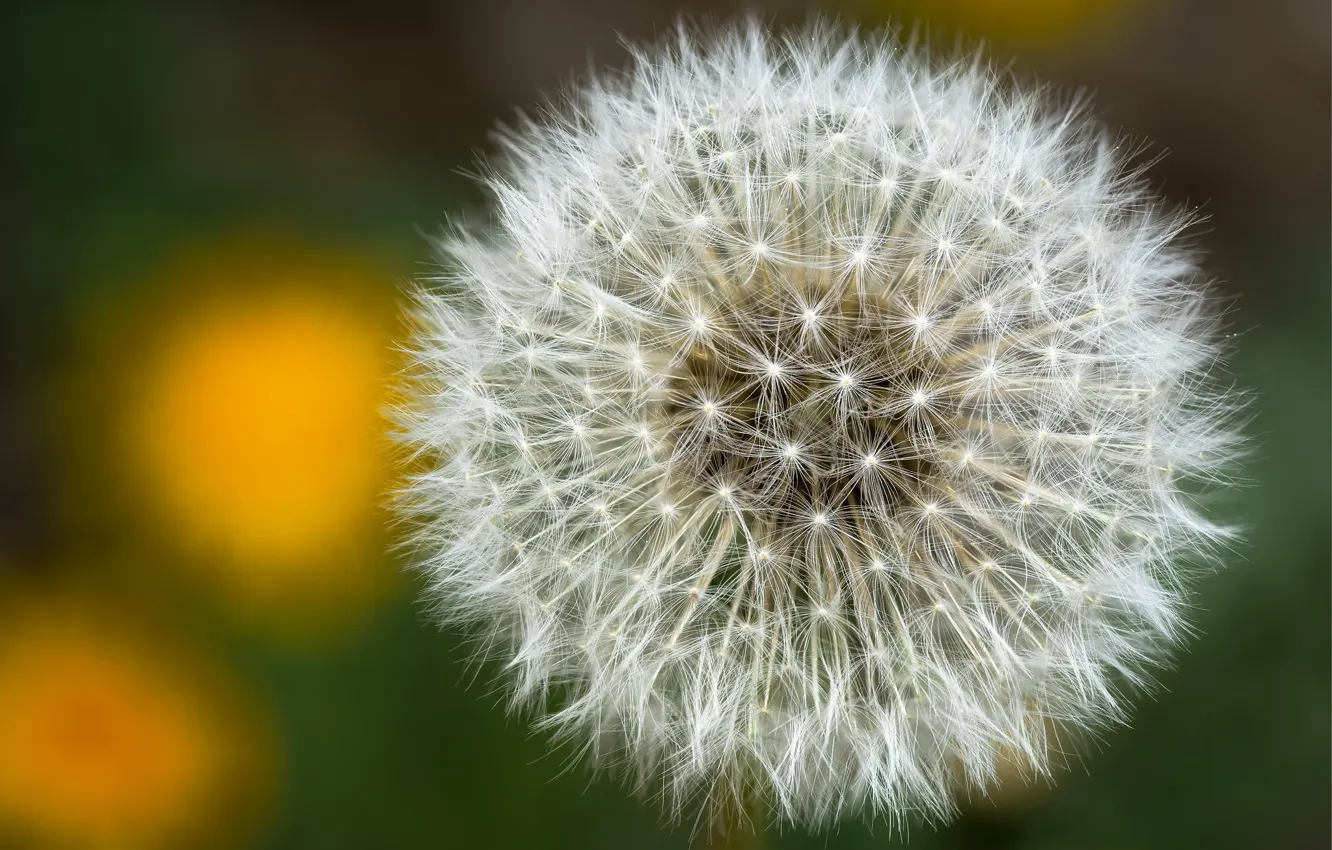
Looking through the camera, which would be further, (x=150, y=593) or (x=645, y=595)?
(x=150, y=593)

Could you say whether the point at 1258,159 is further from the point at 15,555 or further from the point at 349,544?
the point at 15,555

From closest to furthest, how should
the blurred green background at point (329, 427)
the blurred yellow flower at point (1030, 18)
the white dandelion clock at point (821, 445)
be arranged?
1. the white dandelion clock at point (821, 445)
2. the blurred green background at point (329, 427)
3. the blurred yellow flower at point (1030, 18)

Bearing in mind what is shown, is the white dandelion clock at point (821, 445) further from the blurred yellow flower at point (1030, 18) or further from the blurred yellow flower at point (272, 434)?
the blurred yellow flower at point (1030, 18)

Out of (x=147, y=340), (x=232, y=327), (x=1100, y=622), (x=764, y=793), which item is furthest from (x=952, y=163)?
(x=147, y=340)

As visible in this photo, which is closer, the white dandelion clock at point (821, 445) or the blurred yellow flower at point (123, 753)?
the white dandelion clock at point (821, 445)

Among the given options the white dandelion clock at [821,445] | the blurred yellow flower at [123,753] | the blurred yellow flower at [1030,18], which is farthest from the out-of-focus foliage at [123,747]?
the blurred yellow flower at [1030,18]

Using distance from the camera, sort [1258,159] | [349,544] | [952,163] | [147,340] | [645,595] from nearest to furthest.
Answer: [645,595] → [952,163] → [349,544] → [147,340] → [1258,159]

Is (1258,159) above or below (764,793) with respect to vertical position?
above

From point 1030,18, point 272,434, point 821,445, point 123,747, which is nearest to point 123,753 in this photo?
point 123,747
